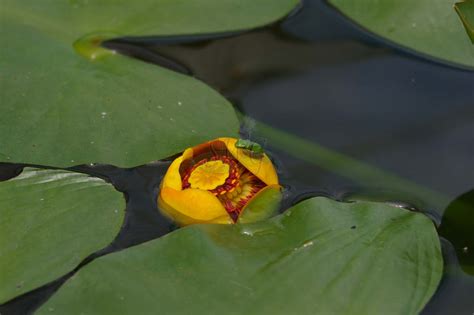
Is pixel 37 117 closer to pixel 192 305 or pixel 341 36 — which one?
pixel 192 305

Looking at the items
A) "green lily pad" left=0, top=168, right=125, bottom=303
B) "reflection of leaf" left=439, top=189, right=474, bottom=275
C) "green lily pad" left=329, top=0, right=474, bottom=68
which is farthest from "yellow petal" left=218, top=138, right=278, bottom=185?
"green lily pad" left=329, top=0, right=474, bottom=68

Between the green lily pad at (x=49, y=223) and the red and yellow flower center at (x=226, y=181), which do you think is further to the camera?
the red and yellow flower center at (x=226, y=181)

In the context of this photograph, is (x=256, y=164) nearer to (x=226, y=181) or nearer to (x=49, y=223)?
(x=226, y=181)

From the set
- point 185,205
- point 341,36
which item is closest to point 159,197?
point 185,205

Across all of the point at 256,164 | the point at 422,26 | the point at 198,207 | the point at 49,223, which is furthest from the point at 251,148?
the point at 422,26

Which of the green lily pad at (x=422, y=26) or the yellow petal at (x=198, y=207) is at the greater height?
the green lily pad at (x=422, y=26)

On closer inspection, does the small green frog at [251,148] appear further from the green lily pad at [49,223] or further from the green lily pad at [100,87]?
the green lily pad at [49,223]

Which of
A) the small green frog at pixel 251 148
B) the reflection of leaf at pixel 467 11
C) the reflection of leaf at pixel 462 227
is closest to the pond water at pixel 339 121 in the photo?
the reflection of leaf at pixel 462 227
